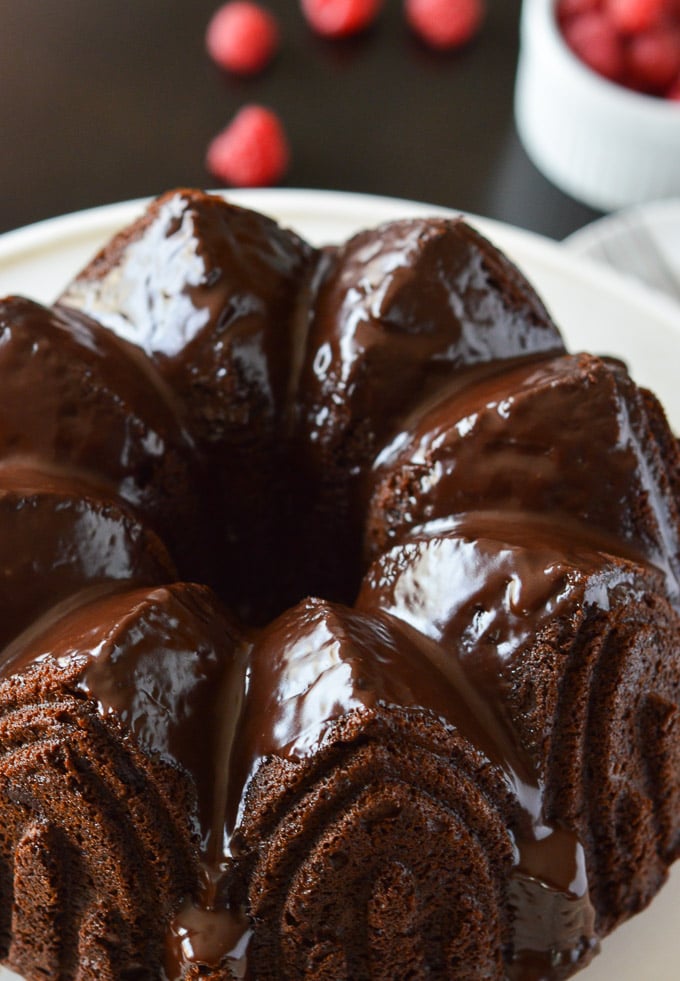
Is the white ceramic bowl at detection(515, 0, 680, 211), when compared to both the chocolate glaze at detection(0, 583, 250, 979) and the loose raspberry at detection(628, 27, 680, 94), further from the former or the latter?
the chocolate glaze at detection(0, 583, 250, 979)

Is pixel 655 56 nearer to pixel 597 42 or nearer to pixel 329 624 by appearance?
pixel 597 42

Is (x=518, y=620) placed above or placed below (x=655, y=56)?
below

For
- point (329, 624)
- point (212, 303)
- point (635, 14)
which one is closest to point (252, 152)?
point (635, 14)

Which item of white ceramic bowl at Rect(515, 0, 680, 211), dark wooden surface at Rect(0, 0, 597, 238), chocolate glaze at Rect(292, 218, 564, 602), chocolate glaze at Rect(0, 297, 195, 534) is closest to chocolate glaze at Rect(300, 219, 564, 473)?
chocolate glaze at Rect(292, 218, 564, 602)

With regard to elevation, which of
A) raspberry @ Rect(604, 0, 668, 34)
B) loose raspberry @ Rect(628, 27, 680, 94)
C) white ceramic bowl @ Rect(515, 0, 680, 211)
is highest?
raspberry @ Rect(604, 0, 668, 34)

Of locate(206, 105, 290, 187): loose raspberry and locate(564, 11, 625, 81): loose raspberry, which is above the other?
locate(564, 11, 625, 81): loose raspberry

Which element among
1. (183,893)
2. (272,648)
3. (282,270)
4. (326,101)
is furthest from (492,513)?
(326,101)
